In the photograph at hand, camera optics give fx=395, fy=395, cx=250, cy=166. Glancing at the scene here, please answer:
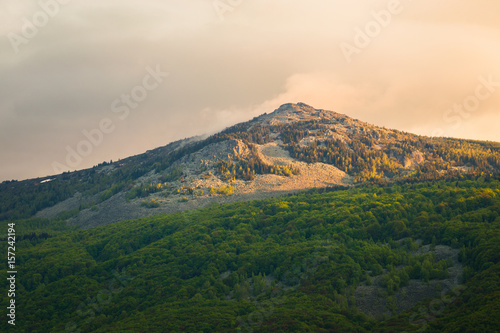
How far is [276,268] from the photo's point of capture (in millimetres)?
94375

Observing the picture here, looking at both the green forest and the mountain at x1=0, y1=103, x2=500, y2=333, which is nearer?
the green forest

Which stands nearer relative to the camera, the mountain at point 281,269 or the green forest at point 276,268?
the green forest at point 276,268

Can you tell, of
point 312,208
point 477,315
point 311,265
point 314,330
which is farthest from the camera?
point 312,208

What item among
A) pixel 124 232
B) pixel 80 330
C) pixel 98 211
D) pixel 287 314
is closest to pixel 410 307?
pixel 287 314

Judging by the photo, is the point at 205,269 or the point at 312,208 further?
the point at 312,208

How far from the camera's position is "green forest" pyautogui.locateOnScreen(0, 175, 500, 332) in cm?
6303

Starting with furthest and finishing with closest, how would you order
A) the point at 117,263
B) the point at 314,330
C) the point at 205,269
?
the point at 117,263 < the point at 205,269 < the point at 314,330

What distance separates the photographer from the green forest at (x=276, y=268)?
63.0m

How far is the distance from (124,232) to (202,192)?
60672mm

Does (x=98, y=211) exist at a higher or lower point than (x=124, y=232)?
higher

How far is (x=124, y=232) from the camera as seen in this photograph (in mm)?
143625

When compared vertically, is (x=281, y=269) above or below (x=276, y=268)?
below

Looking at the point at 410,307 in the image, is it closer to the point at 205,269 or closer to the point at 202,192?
the point at 205,269

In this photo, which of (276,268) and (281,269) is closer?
(281,269)
